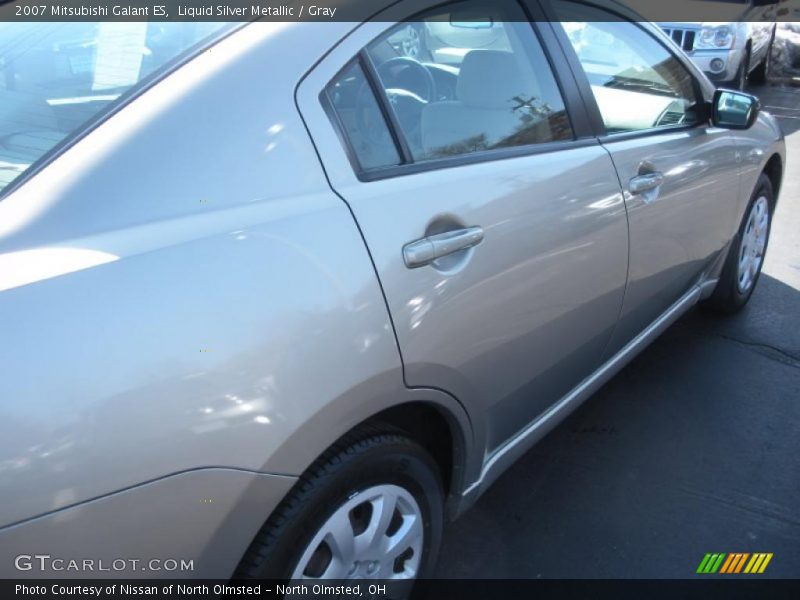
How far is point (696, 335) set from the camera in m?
3.97

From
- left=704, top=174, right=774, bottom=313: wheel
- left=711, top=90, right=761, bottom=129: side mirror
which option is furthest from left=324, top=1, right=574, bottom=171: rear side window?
left=704, top=174, right=774, bottom=313: wheel

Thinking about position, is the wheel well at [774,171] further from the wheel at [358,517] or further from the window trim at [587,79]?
the wheel at [358,517]

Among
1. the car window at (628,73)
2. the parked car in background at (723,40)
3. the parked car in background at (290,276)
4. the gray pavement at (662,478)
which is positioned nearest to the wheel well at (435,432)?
the parked car in background at (290,276)

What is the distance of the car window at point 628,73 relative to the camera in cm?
261

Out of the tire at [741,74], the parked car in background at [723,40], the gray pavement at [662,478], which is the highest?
the parked car in background at [723,40]

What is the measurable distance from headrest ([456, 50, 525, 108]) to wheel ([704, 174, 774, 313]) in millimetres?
1817

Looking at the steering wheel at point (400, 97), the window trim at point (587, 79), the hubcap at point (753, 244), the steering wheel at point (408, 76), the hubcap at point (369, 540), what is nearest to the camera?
the hubcap at point (369, 540)

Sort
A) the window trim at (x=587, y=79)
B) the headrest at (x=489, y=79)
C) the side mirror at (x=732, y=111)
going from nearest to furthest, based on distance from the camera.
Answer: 1. the headrest at (x=489, y=79)
2. the window trim at (x=587, y=79)
3. the side mirror at (x=732, y=111)

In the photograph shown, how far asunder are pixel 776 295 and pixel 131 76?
13.0 feet

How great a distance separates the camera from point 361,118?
1.78 meters

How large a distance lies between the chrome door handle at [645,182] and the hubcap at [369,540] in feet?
4.28

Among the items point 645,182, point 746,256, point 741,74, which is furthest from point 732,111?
point 741,74

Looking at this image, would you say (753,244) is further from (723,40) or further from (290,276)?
(723,40)

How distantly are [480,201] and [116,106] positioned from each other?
2.88ft
